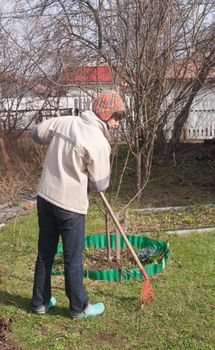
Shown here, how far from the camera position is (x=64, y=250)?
135 inches

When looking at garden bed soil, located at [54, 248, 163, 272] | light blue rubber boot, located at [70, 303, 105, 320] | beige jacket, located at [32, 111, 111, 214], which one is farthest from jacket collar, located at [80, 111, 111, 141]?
garden bed soil, located at [54, 248, 163, 272]

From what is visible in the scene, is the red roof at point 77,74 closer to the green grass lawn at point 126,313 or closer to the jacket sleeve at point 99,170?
the green grass lawn at point 126,313

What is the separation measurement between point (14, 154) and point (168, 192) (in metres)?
3.20

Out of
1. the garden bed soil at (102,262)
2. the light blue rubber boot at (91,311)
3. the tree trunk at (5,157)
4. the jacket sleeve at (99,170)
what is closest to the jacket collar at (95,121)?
the jacket sleeve at (99,170)

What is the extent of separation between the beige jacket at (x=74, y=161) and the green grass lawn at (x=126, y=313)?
A: 2.82ft

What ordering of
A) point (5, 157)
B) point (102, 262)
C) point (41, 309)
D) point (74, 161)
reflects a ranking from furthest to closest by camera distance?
point (5, 157) → point (102, 262) → point (41, 309) → point (74, 161)

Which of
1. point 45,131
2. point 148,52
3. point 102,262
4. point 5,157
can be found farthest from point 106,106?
point 5,157

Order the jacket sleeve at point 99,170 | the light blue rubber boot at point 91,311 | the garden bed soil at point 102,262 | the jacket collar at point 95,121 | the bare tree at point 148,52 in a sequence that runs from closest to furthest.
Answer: the jacket sleeve at point 99,170 < the jacket collar at point 95,121 < the light blue rubber boot at point 91,311 < the garden bed soil at point 102,262 < the bare tree at point 148,52

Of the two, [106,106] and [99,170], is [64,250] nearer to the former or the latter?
[99,170]

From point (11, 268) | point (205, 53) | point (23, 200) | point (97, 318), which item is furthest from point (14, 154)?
point (97, 318)

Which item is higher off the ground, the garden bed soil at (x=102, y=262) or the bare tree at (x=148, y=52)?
the bare tree at (x=148, y=52)

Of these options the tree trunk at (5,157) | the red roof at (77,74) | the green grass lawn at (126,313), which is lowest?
the green grass lawn at (126,313)

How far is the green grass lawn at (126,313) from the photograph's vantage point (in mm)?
3254

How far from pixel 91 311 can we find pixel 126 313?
10.7 inches
